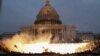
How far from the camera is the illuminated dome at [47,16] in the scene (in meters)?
109

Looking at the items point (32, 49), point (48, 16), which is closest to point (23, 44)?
point (32, 49)

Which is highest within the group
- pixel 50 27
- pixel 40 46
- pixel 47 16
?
pixel 47 16

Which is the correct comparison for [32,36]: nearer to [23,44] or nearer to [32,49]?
[23,44]

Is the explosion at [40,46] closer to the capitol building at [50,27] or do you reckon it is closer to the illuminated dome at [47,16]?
the capitol building at [50,27]

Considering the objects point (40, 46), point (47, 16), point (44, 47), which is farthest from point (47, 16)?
point (44, 47)

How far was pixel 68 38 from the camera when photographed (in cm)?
9781

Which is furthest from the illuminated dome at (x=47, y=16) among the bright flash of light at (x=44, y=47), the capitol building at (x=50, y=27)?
the bright flash of light at (x=44, y=47)

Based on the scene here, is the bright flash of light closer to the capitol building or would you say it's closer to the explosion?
the explosion

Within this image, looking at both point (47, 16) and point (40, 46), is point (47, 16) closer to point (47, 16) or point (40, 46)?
point (47, 16)

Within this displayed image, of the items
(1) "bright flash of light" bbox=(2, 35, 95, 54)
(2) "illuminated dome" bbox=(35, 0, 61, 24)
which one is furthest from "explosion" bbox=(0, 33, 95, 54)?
(2) "illuminated dome" bbox=(35, 0, 61, 24)

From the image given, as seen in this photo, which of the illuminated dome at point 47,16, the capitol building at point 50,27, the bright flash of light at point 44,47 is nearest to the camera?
the bright flash of light at point 44,47

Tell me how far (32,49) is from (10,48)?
4946mm

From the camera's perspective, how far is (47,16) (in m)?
110

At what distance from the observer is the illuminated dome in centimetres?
10894
